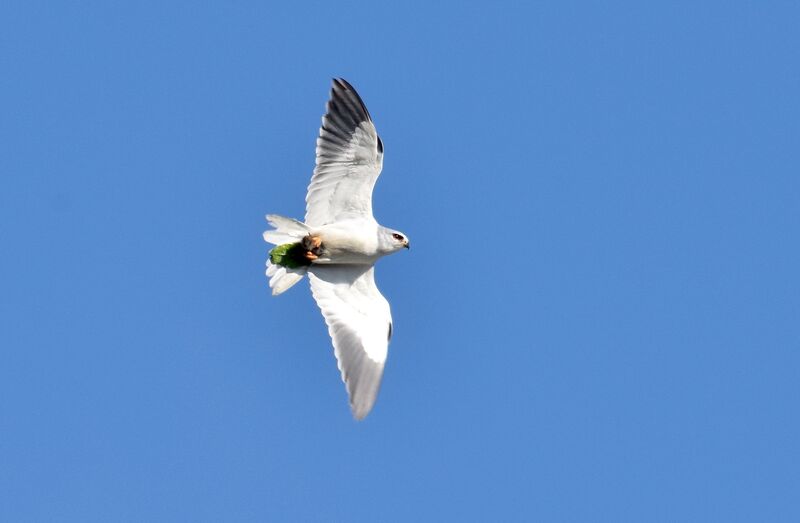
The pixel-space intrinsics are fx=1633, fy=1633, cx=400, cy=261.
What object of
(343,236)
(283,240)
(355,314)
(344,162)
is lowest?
(355,314)

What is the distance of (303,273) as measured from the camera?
22.1 metres

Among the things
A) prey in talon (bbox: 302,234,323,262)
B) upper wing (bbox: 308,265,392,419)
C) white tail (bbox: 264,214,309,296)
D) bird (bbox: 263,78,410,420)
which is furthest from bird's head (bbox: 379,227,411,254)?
white tail (bbox: 264,214,309,296)

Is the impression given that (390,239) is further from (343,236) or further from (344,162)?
(344,162)

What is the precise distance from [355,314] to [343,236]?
4.22ft

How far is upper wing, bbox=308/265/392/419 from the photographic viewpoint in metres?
21.8

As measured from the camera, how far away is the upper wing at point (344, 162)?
21453 mm

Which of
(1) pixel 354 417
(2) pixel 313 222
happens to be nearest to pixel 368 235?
(2) pixel 313 222

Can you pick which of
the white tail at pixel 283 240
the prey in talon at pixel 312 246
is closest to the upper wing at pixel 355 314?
the white tail at pixel 283 240

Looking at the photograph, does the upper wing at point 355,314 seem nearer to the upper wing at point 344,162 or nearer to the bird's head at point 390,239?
the bird's head at point 390,239

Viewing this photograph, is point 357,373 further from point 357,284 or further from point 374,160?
point 374,160

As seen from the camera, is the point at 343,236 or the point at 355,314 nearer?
the point at 343,236

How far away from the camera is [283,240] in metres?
21.5

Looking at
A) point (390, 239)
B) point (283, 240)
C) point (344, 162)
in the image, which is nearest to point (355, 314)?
point (390, 239)

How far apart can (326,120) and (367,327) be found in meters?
2.93
